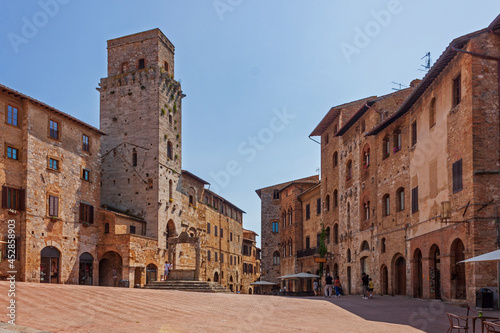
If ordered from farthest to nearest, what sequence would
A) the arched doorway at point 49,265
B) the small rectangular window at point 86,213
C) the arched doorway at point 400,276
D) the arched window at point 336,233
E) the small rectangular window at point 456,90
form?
the arched window at point 336,233 < the small rectangular window at point 86,213 < the arched doorway at point 49,265 < the arched doorway at point 400,276 < the small rectangular window at point 456,90

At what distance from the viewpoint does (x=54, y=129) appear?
32.9 meters

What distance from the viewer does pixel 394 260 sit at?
1144 inches

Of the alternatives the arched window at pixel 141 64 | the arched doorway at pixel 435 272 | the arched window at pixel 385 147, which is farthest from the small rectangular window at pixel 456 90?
the arched window at pixel 141 64

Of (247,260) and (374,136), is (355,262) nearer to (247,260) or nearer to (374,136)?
(374,136)

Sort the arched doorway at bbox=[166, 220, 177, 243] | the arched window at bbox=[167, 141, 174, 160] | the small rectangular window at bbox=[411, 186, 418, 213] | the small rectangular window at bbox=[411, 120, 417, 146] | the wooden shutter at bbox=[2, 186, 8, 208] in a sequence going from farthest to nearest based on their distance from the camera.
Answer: the arched window at bbox=[167, 141, 174, 160], the arched doorway at bbox=[166, 220, 177, 243], the wooden shutter at bbox=[2, 186, 8, 208], the small rectangular window at bbox=[411, 120, 417, 146], the small rectangular window at bbox=[411, 186, 418, 213]

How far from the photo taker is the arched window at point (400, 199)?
2850cm

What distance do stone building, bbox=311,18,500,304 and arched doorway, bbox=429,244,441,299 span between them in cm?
5

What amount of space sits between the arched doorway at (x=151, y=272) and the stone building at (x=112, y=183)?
0.08 metres

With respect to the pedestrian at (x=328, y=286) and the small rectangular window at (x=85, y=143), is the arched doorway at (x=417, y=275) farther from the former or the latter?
the small rectangular window at (x=85, y=143)

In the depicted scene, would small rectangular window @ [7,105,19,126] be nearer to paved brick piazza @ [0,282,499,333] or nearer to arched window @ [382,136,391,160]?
paved brick piazza @ [0,282,499,333]

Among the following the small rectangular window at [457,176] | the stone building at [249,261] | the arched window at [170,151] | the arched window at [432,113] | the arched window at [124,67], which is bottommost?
the stone building at [249,261]

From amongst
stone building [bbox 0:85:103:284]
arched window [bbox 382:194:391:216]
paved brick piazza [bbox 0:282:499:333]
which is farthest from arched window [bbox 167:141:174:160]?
paved brick piazza [bbox 0:282:499:333]

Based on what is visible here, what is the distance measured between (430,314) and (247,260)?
194 feet

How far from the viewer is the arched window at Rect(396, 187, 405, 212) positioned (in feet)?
93.5
